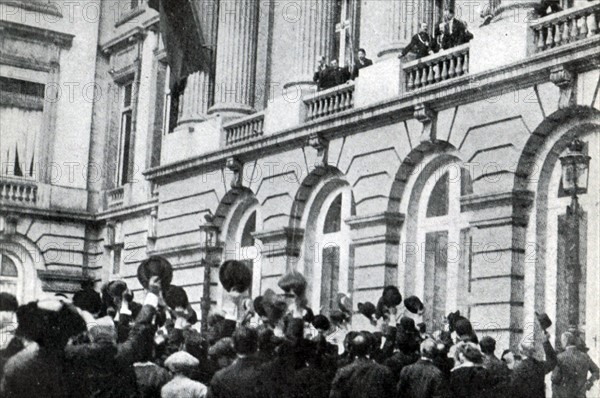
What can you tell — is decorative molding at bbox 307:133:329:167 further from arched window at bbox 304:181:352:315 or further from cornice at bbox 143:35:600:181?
arched window at bbox 304:181:352:315

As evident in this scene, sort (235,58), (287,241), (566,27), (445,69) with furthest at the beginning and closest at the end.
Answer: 1. (235,58)
2. (287,241)
3. (445,69)
4. (566,27)

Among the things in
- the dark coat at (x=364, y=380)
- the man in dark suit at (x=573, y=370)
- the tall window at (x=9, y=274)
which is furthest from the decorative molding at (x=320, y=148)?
the tall window at (x=9, y=274)

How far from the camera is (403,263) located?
1986cm

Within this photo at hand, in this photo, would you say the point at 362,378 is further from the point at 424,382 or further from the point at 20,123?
the point at 20,123

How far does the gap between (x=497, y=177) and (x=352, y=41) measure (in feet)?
24.8

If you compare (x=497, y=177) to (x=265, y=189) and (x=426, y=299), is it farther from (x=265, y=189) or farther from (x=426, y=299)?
(x=265, y=189)

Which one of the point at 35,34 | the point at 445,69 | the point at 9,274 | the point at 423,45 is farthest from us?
the point at 35,34

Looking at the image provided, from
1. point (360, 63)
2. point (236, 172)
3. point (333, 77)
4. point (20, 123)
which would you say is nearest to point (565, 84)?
point (360, 63)

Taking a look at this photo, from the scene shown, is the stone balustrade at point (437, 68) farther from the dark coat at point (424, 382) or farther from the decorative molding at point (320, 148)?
the dark coat at point (424, 382)

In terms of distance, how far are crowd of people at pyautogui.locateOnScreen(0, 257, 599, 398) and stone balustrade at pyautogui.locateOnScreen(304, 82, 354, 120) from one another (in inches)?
302

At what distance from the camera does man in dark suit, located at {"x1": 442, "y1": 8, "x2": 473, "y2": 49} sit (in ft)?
63.0

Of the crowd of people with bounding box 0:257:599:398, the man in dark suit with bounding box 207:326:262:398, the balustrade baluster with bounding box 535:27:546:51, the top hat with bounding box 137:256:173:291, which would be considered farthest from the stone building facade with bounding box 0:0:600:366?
the man in dark suit with bounding box 207:326:262:398

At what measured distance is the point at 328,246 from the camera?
22.1m

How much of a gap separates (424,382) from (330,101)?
1220 centimetres
